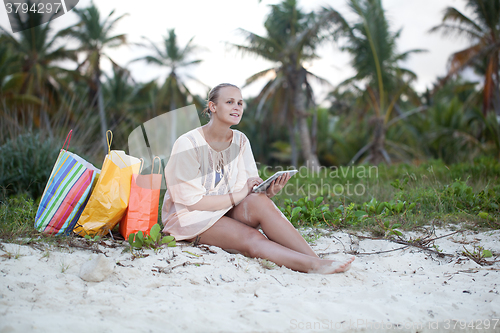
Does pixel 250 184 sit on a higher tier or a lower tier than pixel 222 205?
higher

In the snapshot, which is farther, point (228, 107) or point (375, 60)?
point (375, 60)

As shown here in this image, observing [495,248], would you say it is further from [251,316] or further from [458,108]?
[458,108]

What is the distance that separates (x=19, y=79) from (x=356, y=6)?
15328 mm

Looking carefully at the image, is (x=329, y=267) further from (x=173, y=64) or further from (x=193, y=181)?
(x=173, y=64)

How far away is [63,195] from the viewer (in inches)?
88.4

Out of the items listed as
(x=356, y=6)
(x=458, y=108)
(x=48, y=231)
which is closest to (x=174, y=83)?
(x=356, y=6)

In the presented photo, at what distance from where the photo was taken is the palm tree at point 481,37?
12.8m

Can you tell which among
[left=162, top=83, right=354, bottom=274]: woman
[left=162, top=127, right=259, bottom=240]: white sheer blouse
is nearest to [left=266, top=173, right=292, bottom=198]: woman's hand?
[left=162, top=83, right=354, bottom=274]: woman

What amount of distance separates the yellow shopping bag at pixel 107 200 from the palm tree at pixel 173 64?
23.9 m

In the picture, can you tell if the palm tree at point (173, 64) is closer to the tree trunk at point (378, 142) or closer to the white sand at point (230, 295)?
the tree trunk at point (378, 142)

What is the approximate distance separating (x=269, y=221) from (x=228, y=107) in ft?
2.97

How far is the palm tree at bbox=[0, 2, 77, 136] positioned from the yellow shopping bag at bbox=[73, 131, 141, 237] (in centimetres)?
1721

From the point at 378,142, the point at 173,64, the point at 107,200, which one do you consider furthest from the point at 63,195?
the point at 173,64

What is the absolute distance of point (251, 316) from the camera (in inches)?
60.4
